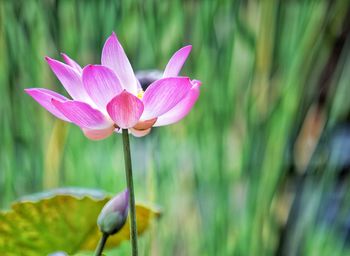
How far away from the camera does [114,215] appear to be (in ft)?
0.85

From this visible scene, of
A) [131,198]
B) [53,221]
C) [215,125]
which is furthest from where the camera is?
[215,125]

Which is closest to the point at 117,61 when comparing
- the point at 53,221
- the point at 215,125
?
the point at 53,221

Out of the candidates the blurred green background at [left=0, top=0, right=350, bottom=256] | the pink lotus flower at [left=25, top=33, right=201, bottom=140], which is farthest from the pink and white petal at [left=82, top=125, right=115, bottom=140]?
the blurred green background at [left=0, top=0, right=350, bottom=256]

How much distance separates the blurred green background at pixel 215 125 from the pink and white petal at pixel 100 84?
399 millimetres

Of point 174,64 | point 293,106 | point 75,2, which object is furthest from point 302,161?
point 174,64

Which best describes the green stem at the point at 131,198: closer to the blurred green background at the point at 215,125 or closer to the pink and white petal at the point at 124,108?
the pink and white petal at the point at 124,108

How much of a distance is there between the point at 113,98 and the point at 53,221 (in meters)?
0.20

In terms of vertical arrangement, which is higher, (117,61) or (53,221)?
(117,61)

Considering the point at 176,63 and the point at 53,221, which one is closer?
the point at 176,63

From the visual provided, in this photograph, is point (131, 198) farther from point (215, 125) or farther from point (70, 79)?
point (215, 125)

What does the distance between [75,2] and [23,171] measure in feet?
0.77

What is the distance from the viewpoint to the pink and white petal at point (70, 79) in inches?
10.5

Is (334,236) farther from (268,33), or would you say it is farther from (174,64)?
(174,64)

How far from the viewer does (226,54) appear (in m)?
0.72
